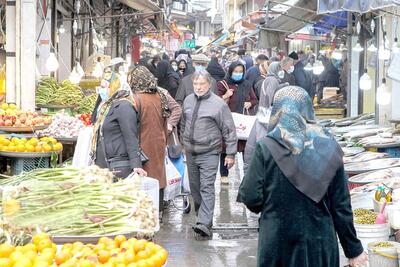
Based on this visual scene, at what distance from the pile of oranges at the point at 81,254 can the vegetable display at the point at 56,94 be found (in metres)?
7.96

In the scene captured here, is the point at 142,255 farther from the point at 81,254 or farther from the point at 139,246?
the point at 81,254

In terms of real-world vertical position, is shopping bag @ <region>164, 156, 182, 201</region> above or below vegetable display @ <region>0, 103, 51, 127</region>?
below

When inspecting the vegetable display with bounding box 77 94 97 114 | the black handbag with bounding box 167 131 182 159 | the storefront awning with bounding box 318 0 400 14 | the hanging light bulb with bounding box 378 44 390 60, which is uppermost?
the storefront awning with bounding box 318 0 400 14

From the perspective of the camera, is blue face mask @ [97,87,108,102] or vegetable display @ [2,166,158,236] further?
blue face mask @ [97,87,108,102]

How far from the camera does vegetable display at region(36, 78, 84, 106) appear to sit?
12289mm

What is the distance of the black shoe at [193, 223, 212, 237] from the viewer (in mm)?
8164

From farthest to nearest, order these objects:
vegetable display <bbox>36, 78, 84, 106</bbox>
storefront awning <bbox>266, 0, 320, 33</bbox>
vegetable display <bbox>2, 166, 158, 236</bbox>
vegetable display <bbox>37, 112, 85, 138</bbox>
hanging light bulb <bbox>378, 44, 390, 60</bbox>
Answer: storefront awning <bbox>266, 0, 320, 33</bbox>, vegetable display <bbox>36, 78, 84, 106</bbox>, hanging light bulb <bbox>378, 44, 390, 60</bbox>, vegetable display <bbox>37, 112, 85, 138</bbox>, vegetable display <bbox>2, 166, 158, 236</bbox>

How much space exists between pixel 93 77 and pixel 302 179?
12330mm

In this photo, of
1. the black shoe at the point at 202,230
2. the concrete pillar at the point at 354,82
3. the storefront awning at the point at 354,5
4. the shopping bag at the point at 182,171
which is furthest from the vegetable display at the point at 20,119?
the concrete pillar at the point at 354,82

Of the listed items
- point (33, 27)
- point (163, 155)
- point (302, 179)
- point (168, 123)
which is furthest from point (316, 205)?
point (33, 27)

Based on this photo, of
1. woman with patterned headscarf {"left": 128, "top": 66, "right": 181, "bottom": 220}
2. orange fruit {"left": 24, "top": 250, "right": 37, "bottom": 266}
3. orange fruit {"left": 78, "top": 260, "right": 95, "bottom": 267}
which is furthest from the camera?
woman with patterned headscarf {"left": 128, "top": 66, "right": 181, "bottom": 220}

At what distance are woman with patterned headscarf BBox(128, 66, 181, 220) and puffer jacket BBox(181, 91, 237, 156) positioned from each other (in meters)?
A: 0.34

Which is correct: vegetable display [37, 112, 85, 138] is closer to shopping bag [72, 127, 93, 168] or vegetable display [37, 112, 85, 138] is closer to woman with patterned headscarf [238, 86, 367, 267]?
shopping bag [72, 127, 93, 168]

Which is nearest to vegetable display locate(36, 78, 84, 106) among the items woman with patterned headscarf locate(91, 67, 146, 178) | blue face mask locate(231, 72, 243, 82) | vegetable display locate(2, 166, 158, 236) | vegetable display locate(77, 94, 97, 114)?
vegetable display locate(77, 94, 97, 114)
